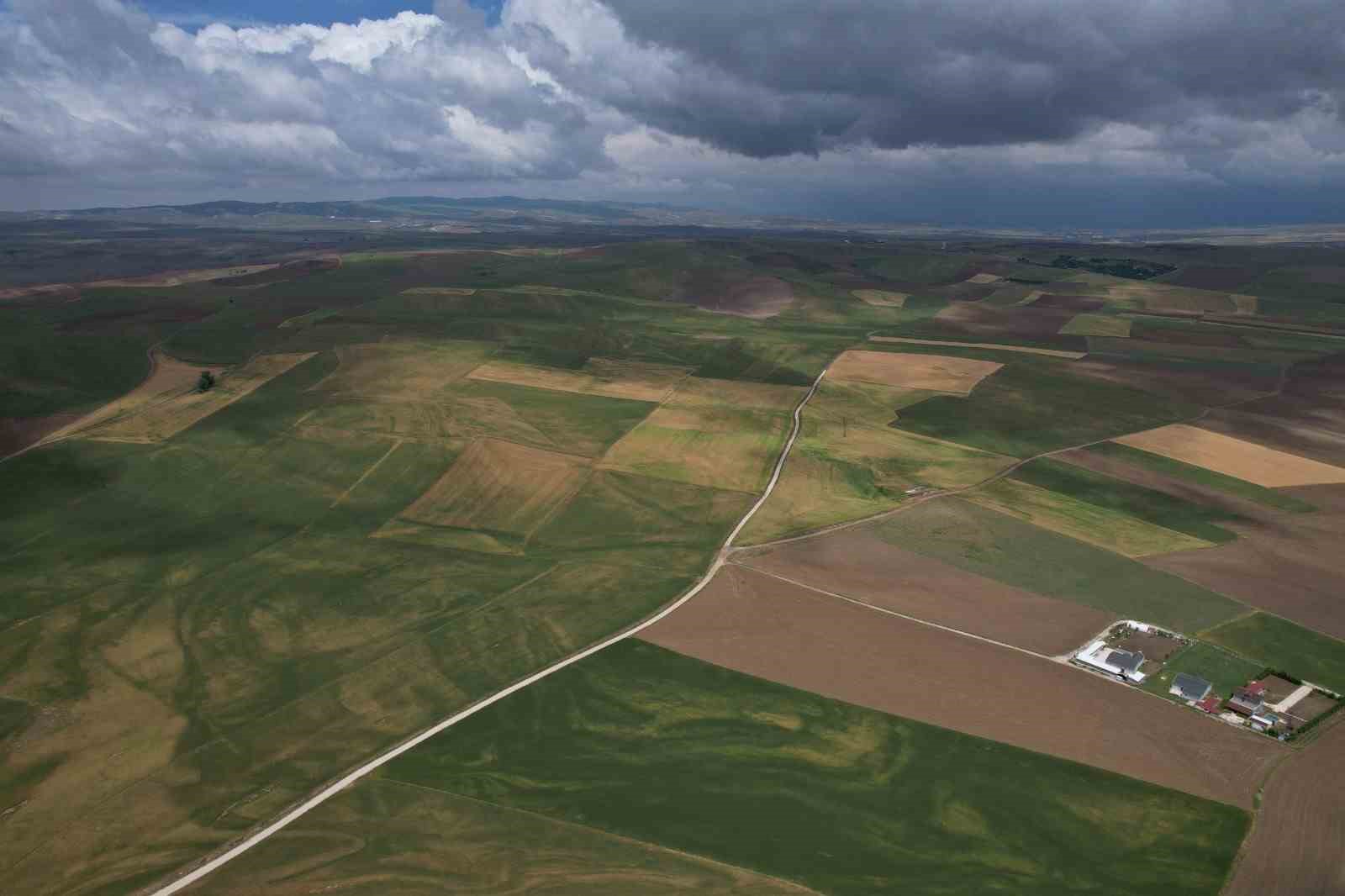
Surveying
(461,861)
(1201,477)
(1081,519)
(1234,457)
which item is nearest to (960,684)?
(461,861)

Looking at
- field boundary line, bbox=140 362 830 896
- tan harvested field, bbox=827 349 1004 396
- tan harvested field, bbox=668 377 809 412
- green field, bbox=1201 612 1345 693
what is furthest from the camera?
tan harvested field, bbox=827 349 1004 396

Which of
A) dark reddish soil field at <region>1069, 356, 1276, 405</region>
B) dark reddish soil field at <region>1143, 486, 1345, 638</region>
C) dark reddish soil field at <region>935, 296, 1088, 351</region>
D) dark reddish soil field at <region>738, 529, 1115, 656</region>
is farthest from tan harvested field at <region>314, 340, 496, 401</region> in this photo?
dark reddish soil field at <region>1069, 356, 1276, 405</region>

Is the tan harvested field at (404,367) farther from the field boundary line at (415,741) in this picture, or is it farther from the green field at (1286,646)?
the green field at (1286,646)

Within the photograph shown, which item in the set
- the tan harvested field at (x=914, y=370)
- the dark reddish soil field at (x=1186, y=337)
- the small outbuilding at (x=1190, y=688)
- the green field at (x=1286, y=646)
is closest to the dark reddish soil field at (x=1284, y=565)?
the green field at (x=1286, y=646)

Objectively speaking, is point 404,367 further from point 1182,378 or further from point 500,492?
point 1182,378

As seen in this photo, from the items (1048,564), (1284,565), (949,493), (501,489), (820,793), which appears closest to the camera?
(820,793)

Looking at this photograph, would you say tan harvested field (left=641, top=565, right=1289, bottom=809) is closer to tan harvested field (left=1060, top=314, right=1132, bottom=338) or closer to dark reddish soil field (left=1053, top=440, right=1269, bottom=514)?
dark reddish soil field (left=1053, top=440, right=1269, bottom=514)
